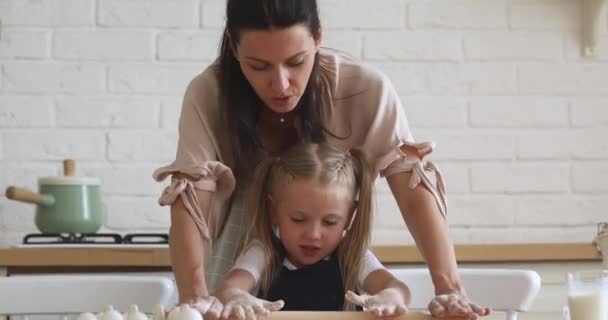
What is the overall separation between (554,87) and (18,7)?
1323 millimetres

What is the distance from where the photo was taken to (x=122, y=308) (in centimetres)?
152

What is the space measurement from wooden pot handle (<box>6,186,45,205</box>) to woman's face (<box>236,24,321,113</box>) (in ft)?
2.92

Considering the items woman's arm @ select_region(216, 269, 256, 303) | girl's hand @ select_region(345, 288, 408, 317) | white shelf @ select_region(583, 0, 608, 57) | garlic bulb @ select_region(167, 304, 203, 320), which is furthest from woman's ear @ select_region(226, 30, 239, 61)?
white shelf @ select_region(583, 0, 608, 57)

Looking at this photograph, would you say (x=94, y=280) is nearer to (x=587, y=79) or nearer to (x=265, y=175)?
(x=265, y=175)

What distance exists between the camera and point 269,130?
59.1 inches

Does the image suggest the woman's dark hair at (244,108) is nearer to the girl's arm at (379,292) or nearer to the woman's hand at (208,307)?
the girl's arm at (379,292)

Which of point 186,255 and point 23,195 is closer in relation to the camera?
point 186,255

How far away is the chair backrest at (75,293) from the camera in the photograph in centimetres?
145

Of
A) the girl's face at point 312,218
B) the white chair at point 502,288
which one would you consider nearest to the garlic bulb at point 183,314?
the girl's face at point 312,218

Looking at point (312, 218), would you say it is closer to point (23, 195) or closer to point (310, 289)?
point (310, 289)

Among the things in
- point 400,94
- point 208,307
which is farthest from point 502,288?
point 400,94

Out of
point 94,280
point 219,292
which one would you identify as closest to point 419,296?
point 219,292

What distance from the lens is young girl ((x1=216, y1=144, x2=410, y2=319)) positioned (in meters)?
1.40

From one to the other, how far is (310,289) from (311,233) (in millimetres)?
85
